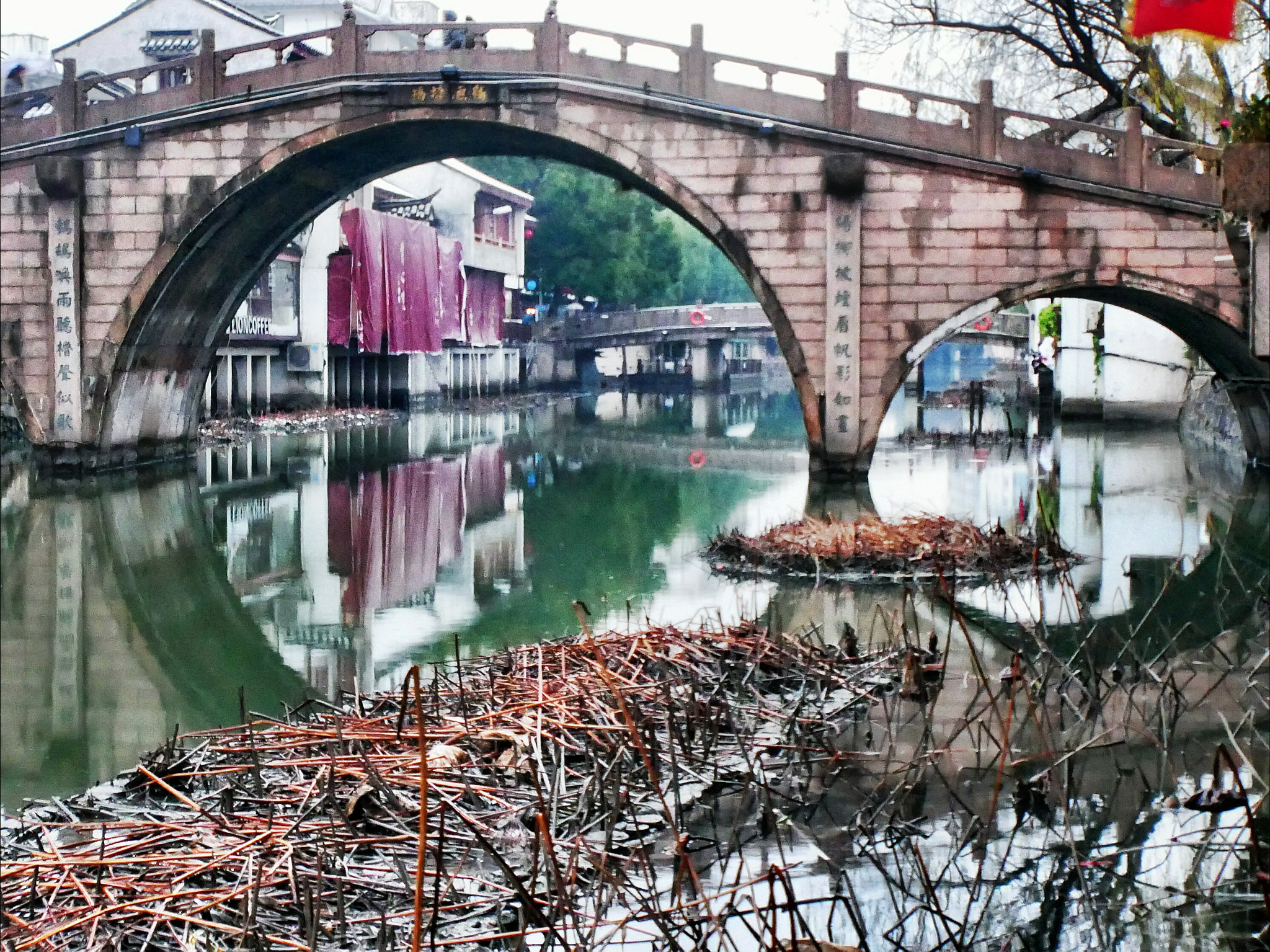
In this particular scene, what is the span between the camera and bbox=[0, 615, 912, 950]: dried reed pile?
11.6ft

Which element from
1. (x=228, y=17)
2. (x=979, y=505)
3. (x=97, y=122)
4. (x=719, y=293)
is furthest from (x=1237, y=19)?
(x=719, y=293)

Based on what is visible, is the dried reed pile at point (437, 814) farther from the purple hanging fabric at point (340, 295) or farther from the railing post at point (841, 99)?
the purple hanging fabric at point (340, 295)

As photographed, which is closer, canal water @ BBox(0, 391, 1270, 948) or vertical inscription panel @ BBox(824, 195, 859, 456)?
canal water @ BBox(0, 391, 1270, 948)

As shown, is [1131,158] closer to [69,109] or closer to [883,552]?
[883,552]

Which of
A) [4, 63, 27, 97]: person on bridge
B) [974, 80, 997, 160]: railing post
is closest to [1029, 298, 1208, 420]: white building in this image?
[974, 80, 997, 160]: railing post

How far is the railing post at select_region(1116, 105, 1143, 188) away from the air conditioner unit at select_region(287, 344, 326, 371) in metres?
16.6

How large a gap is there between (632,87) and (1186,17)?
933cm

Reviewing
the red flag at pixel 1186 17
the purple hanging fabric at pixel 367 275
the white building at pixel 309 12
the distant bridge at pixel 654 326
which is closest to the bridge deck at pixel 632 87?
the red flag at pixel 1186 17

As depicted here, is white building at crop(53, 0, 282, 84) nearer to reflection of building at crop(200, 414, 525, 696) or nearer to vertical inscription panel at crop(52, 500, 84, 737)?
reflection of building at crop(200, 414, 525, 696)

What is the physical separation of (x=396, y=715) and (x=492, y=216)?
1275 inches

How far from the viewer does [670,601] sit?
909 centimetres

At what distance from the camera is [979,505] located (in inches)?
530

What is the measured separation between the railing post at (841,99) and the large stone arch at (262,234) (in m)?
1.42

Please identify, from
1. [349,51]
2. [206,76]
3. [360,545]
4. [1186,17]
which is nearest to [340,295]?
[206,76]
